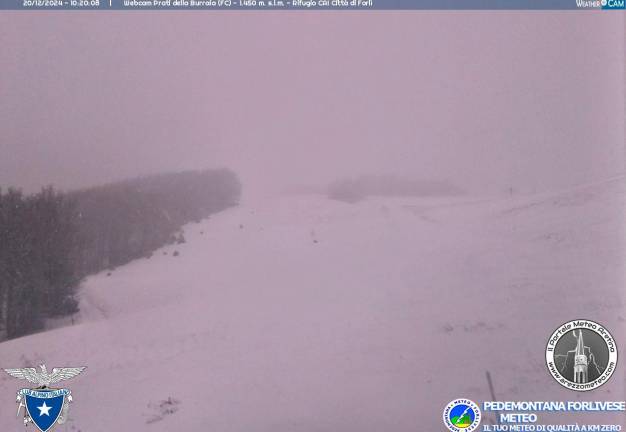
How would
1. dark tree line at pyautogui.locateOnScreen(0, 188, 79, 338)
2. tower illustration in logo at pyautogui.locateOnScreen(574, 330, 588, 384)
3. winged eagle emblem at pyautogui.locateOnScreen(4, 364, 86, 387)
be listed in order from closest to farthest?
tower illustration in logo at pyautogui.locateOnScreen(574, 330, 588, 384), winged eagle emblem at pyautogui.locateOnScreen(4, 364, 86, 387), dark tree line at pyautogui.locateOnScreen(0, 188, 79, 338)

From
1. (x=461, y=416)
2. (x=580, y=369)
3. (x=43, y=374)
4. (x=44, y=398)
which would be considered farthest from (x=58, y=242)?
(x=580, y=369)

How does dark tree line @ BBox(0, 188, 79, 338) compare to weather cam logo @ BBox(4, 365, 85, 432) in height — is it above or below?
above

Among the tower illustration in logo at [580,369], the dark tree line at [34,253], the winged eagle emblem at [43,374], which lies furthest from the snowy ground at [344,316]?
the dark tree line at [34,253]

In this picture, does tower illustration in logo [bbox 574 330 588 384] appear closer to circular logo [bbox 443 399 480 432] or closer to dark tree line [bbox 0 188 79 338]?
circular logo [bbox 443 399 480 432]

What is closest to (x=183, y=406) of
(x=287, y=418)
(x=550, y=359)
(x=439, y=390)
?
(x=287, y=418)

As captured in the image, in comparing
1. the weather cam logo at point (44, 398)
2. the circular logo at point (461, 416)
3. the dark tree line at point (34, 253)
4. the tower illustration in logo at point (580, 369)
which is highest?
the dark tree line at point (34, 253)

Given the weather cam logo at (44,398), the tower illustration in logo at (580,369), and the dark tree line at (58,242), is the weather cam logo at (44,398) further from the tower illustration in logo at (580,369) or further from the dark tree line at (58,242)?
the tower illustration in logo at (580,369)

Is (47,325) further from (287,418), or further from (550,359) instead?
(550,359)

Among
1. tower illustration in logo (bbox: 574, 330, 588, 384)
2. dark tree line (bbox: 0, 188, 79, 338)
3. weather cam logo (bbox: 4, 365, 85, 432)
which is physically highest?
dark tree line (bbox: 0, 188, 79, 338)

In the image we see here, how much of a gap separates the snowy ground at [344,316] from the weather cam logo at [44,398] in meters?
0.08

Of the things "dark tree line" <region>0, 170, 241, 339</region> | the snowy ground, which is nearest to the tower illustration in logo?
the snowy ground

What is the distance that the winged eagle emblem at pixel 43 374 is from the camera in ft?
10.8

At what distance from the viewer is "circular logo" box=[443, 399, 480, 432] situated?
3.18 m

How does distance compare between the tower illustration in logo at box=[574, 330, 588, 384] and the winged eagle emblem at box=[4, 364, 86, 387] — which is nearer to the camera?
the tower illustration in logo at box=[574, 330, 588, 384]
